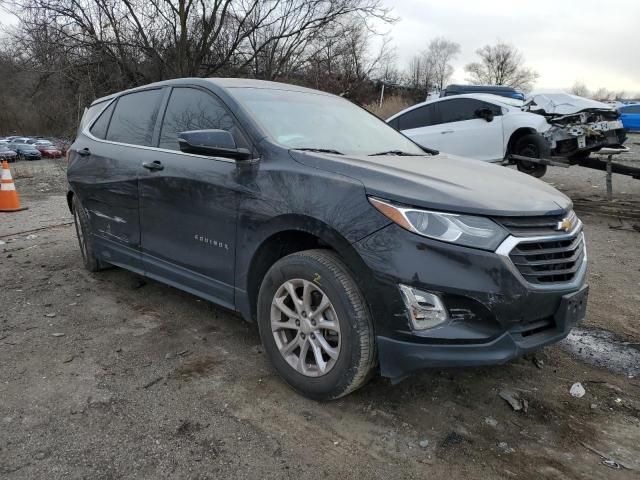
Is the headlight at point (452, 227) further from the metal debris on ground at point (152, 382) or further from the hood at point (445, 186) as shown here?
the metal debris on ground at point (152, 382)

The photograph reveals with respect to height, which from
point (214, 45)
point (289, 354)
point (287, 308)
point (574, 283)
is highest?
point (214, 45)

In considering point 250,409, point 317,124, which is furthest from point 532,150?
point 250,409

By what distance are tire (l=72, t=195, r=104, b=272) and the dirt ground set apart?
606 millimetres

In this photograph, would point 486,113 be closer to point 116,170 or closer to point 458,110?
point 458,110

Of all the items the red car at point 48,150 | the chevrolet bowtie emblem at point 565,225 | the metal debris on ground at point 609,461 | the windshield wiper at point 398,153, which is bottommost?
the red car at point 48,150

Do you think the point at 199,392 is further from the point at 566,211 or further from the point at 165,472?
the point at 566,211

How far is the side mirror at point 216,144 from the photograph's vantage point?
2928 millimetres

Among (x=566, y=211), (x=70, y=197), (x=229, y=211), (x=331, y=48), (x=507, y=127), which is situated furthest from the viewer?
(x=331, y=48)

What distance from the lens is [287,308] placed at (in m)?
2.79

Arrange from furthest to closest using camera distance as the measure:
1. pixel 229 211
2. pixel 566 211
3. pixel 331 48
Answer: pixel 331 48 < pixel 229 211 < pixel 566 211

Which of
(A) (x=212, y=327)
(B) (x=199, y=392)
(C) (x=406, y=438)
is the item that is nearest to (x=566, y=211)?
(C) (x=406, y=438)

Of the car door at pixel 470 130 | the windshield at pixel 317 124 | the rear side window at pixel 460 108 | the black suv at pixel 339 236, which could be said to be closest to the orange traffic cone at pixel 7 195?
the black suv at pixel 339 236

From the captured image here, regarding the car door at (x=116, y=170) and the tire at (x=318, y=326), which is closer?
the tire at (x=318, y=326)

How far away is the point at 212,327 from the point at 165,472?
5.17ft
